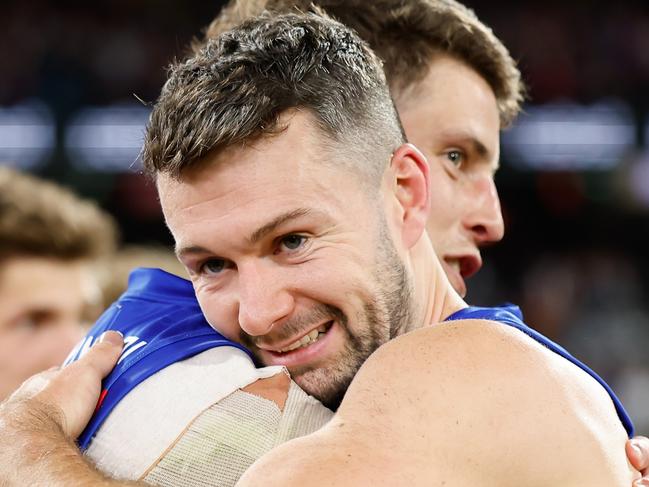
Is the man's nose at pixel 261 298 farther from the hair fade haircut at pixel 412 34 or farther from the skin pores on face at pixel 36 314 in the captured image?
the skin pores on face at pixel 36 314

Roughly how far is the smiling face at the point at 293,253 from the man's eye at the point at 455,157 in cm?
86

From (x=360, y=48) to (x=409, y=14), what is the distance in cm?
76

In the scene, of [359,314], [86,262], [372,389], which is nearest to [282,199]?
[359,314]

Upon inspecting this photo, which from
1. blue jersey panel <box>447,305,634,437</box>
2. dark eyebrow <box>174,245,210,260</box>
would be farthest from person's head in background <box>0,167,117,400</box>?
blue jersey panel <box>447,305,634,437</box>

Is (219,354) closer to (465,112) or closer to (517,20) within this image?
(465,112)

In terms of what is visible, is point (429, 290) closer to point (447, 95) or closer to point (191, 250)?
point (191, 250)

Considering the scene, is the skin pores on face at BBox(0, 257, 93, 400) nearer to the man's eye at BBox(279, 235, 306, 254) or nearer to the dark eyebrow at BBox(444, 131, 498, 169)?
the dark eyebrow at BBox(444, 131, 498, 169)

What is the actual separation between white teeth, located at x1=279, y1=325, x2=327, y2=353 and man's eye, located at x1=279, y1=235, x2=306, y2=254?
19 cm

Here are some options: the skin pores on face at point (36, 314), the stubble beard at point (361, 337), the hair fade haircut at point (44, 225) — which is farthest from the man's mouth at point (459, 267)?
the hair fade haircut at point (44, 225)

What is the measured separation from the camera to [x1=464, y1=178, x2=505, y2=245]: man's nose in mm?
3174

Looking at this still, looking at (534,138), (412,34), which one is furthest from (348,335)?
(534,138)

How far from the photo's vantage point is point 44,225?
4.75 meters

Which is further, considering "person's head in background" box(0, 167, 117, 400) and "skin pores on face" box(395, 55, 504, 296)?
"person's head in background" box(0, 167, 117, 400)

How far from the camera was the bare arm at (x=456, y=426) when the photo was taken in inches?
71.8
